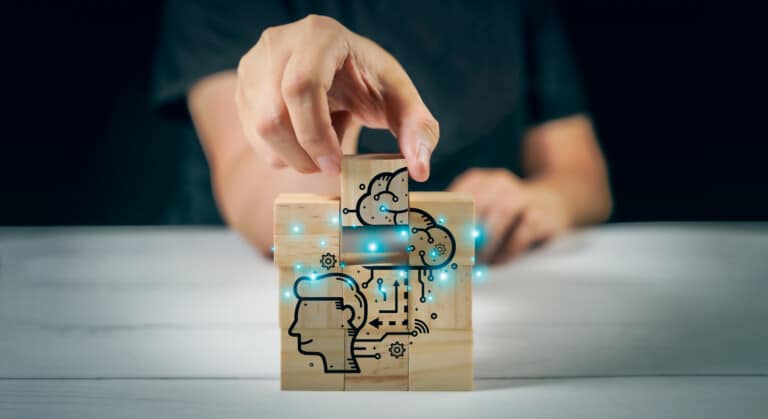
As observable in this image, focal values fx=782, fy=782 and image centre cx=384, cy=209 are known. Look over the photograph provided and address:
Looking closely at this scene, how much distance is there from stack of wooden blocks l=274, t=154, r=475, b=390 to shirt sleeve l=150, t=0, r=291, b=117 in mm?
987

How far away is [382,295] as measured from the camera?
81cm

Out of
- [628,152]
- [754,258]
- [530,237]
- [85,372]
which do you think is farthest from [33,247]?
[628,152]

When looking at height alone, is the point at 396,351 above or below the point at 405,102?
below

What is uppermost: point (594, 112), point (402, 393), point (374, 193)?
point (594, 112)

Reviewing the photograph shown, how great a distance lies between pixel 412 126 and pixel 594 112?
5.26ft

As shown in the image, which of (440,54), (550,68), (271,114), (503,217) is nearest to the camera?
(271,114)

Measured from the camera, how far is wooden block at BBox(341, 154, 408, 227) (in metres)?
0.80

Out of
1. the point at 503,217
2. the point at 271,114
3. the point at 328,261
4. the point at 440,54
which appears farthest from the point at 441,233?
the point at 440,54

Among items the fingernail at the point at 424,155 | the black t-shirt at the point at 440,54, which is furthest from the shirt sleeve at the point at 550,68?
the fingernail at the point at 424,155

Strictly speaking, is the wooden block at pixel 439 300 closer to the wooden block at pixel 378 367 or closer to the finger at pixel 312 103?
the wooden block at pixel 378 367

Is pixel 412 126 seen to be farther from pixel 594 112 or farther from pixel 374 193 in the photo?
A: pixel 594 112

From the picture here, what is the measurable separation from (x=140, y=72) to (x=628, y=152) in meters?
1.50

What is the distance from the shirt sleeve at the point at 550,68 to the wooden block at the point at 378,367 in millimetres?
1423

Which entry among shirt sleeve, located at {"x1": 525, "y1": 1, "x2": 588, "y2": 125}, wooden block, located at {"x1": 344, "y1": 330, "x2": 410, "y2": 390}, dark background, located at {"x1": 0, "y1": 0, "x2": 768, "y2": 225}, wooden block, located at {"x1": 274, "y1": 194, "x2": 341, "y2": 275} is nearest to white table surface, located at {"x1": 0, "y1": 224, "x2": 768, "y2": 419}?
wooden block, located at {"x1": 344, "y1": 330, "x2": 410, "y2": 390}
